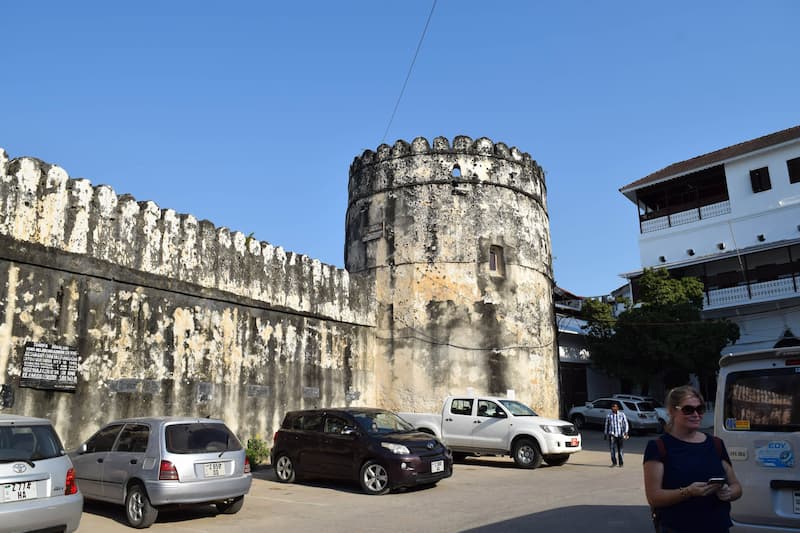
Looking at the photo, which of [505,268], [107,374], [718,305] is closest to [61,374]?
[107,374]

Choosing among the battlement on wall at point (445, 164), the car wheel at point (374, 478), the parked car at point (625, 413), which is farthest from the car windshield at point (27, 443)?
the parked car at point (625, 413)

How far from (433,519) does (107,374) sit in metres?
6.85

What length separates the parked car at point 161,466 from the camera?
25.6ft

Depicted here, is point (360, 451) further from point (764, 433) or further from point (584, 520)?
point (764, 433)

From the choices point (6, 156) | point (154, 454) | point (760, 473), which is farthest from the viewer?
point (6, 156)

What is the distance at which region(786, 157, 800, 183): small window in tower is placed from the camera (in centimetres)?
2748

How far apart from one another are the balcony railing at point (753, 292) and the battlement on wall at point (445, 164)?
1386 centimetres

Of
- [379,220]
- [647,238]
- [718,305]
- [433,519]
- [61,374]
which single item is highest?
[647,238]

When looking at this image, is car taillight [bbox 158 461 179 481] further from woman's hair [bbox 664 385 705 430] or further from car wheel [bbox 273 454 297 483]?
woman's hair [bbox 664 385 705 430]

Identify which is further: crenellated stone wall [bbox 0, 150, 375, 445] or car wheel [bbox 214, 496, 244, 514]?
crenellated stone wall [bbox 0, 150, 375, 445]

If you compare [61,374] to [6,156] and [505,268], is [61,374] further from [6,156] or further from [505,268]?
[505,268]

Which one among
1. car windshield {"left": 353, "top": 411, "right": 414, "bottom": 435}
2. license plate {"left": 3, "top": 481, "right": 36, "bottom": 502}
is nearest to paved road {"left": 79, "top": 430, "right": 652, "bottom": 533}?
car windshield {"left": 353, "top": 411, "right": 414, "bottom": 435}

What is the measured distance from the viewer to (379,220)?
18.9 meters

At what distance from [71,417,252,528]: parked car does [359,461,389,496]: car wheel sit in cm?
246
